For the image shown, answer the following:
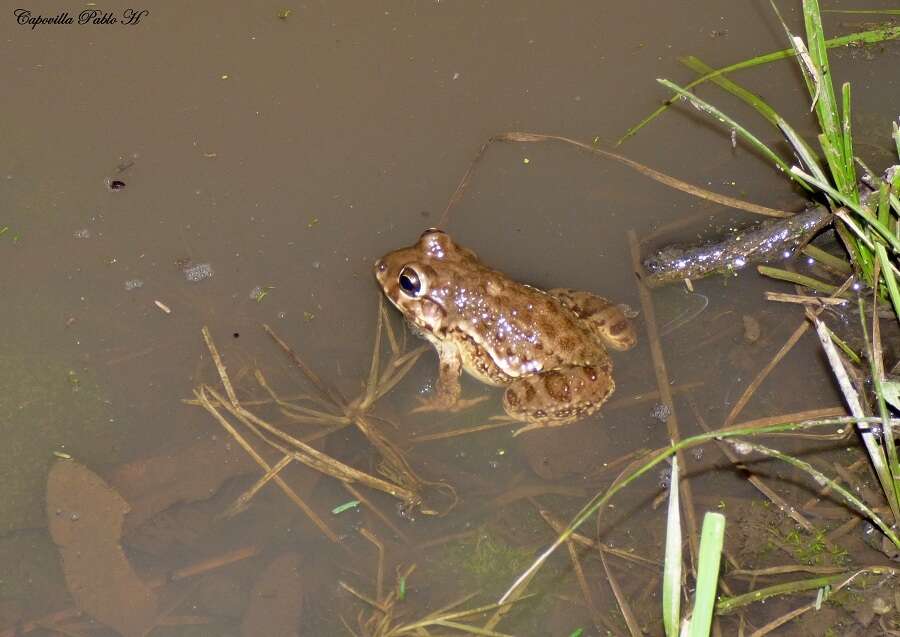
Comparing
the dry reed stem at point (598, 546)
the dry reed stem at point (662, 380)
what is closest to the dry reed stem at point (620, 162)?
the dry reed stem at point (662, 380)

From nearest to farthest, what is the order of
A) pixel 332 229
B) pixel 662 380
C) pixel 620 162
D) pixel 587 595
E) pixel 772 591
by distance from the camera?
pixel 772 591 → pixel 587 595 → pixel 662 380 → pixel 332 229 → pixel 620 162

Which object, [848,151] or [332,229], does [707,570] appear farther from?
[332,229]

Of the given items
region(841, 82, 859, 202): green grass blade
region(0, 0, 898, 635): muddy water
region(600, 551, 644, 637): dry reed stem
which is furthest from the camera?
region(0, 0, 898, 635): muddy water

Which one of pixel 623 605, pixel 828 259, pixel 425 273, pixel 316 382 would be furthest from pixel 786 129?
pixel 316 382

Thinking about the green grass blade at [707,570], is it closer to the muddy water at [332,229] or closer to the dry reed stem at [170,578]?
the muddy water at [332,229]

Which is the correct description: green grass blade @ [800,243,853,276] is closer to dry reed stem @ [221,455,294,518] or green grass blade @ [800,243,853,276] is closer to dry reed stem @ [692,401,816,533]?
dry reed stem @ [692,401,816,533]

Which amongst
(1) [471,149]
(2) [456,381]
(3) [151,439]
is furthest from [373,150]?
(3) [151,439]

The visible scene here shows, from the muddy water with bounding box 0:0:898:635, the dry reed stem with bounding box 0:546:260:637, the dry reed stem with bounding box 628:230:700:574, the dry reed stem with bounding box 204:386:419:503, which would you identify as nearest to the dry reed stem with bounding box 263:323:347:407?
the muddy water with bounding box 0:0:898:635
